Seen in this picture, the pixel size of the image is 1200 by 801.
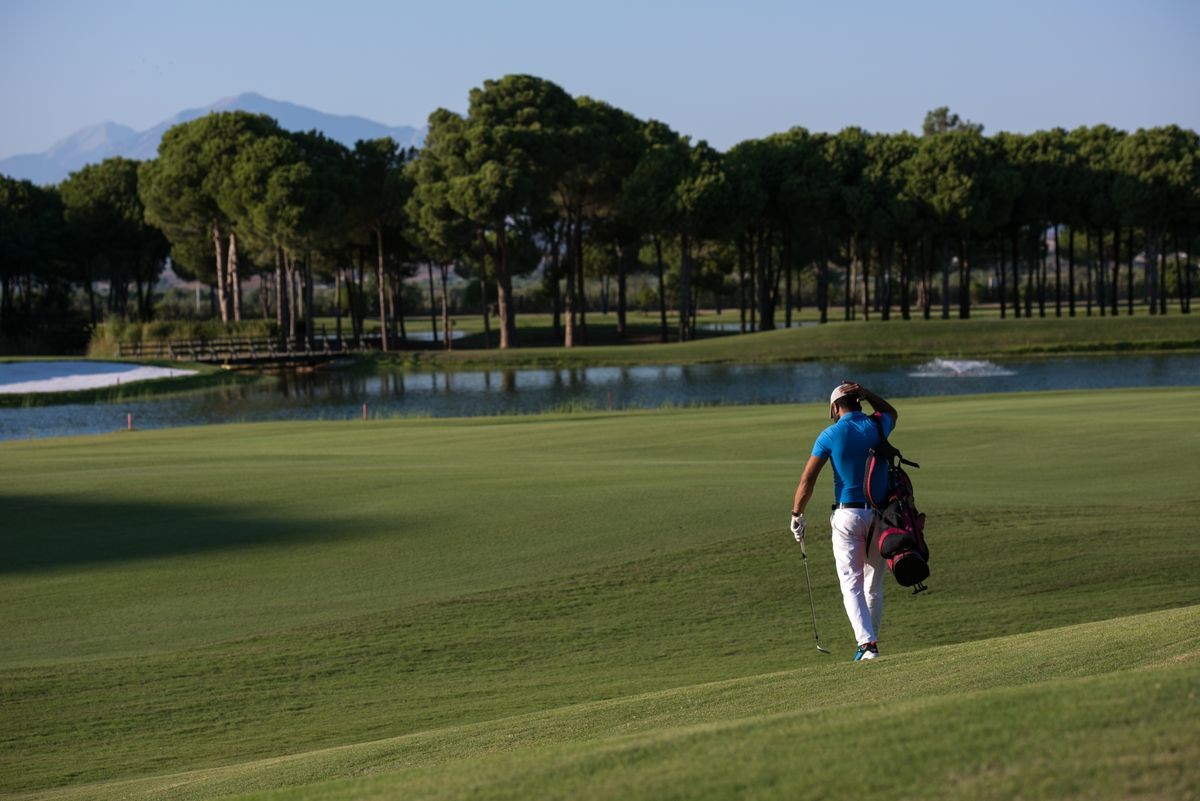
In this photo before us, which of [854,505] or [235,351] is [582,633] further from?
[235,351]

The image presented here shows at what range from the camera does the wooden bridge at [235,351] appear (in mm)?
72625

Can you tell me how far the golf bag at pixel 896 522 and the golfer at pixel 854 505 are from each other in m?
0.06

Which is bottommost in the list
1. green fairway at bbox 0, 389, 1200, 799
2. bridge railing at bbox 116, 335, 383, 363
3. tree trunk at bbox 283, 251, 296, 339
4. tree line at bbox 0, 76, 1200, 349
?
green fairway at bbox 0, 389, 1200, 799

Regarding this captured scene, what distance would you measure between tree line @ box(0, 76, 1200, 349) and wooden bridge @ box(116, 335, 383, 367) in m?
4.04

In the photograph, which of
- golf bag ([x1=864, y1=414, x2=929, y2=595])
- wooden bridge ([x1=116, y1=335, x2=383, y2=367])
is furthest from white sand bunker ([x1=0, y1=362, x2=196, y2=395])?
golf bag ([x1=864, y1=414, x2=929, y2=595])

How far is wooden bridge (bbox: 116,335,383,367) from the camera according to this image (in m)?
72.6

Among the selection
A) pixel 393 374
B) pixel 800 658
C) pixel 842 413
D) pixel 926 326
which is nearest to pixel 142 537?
pixel 800 658

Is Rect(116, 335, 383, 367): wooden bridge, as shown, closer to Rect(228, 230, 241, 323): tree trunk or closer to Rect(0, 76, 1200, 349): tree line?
Rect(0, 76, 1200, 349): tree line

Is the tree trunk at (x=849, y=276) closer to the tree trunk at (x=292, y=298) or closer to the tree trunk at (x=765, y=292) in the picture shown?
the tree trunk at (x=765, y=292)

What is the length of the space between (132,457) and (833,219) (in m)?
69.4

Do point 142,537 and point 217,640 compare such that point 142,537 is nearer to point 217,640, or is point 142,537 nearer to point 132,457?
point 217,640

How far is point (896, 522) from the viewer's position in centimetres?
888

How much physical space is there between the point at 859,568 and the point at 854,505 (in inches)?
20.0

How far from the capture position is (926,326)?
72750 mm
